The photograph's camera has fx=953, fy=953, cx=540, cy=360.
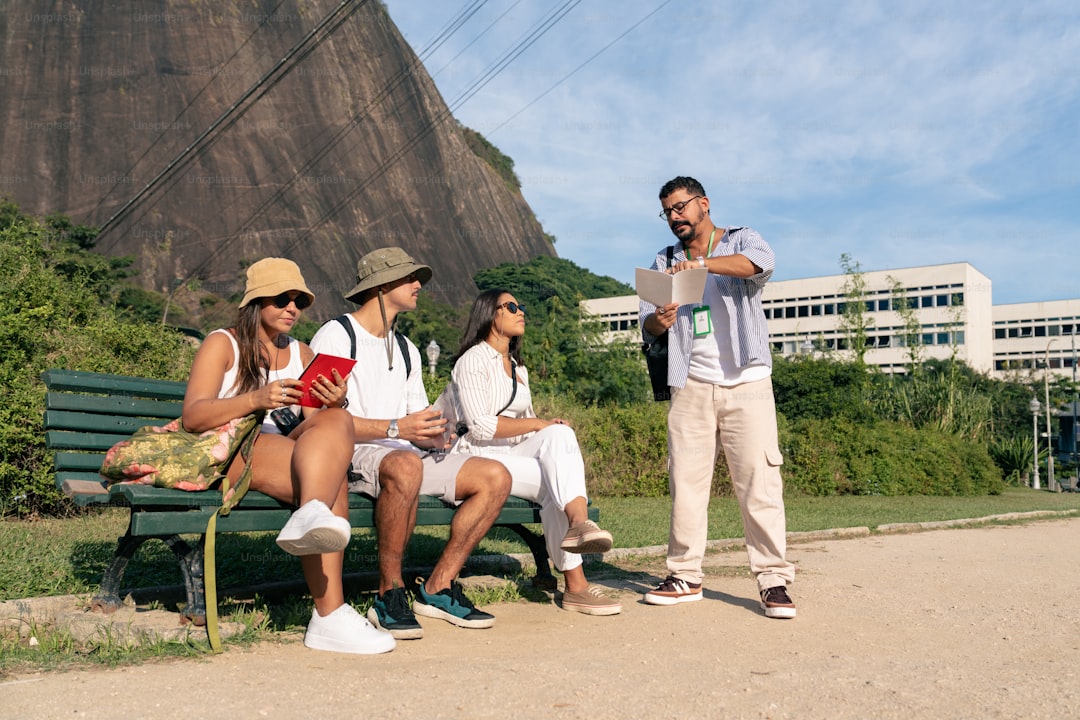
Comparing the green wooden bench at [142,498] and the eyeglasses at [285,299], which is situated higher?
the eyeglasses at [285,299]

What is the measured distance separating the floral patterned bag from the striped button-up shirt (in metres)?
2.13

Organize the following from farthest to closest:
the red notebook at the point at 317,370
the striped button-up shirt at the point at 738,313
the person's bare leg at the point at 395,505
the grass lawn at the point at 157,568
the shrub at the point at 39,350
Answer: the shrub at the point at 39,350, the striped button-up shirt at the point at 738,313, the person's bare leg at the point at 395,505, the red notebook at the point at 317,370, the grass lawn at the point at 157,568

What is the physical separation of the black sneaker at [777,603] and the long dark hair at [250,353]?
2.58m

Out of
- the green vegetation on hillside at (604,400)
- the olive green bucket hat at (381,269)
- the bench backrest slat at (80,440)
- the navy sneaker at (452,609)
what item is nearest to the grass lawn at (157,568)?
the navy sneaker at (452,609)

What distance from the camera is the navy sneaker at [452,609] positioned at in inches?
162

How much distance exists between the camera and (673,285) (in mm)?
4645

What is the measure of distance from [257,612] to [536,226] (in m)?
79.7

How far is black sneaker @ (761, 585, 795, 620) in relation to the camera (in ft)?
14.8

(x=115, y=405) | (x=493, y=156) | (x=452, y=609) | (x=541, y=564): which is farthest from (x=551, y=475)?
(x=493, y=156)

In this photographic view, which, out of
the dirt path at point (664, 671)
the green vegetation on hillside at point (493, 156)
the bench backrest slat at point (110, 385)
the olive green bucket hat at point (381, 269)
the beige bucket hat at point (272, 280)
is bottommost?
the dirt path at point (664, 671)

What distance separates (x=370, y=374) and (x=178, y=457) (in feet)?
3.62

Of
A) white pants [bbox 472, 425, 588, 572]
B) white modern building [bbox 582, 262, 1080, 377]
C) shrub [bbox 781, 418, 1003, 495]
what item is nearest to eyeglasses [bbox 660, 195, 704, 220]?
white pants [bbox 472, 425, 588, 572]

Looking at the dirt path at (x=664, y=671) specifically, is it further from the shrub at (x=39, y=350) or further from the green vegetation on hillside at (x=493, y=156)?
the green vegetation on hillside at (x=493, y=156)

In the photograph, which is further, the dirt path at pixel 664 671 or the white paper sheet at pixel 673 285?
the white paper sheet at pixel 673 285
